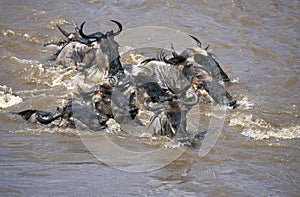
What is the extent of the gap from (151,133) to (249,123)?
5.49 ft

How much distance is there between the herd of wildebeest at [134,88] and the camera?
7766 mm

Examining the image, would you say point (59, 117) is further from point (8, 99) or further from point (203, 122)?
point (203, 122)

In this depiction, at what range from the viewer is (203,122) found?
8.93m

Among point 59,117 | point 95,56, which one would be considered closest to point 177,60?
point 95,56

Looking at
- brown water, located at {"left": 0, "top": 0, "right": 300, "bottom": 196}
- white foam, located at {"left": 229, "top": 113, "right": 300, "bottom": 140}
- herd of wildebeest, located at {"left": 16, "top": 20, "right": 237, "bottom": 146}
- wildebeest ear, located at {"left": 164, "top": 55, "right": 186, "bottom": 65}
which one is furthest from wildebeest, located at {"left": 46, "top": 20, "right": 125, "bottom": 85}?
white foam, located at {"left": 229, "top": 113, "right": 300, "bottom": 140}

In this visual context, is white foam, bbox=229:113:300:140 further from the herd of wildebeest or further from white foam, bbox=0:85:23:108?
white foam, bbox=0:85:23:108

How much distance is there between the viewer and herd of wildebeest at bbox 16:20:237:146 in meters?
7.77

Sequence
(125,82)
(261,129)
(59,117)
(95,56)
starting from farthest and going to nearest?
1. (95,56)
2. (125,82)
3. (261,129)
4. (59,117)

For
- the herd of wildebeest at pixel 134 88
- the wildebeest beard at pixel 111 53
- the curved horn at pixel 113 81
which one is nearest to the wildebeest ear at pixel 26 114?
the herd of wildebeest at pixel 134 88

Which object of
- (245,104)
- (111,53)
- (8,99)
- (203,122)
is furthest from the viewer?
(111,53)

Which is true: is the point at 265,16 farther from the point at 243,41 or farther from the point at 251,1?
the point at 243,41

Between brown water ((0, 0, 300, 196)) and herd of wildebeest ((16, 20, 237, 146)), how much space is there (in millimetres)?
302

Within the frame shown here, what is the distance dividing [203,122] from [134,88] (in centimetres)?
129

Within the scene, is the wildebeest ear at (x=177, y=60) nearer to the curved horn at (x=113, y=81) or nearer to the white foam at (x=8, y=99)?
the curved horn at (x=113, y=81)
